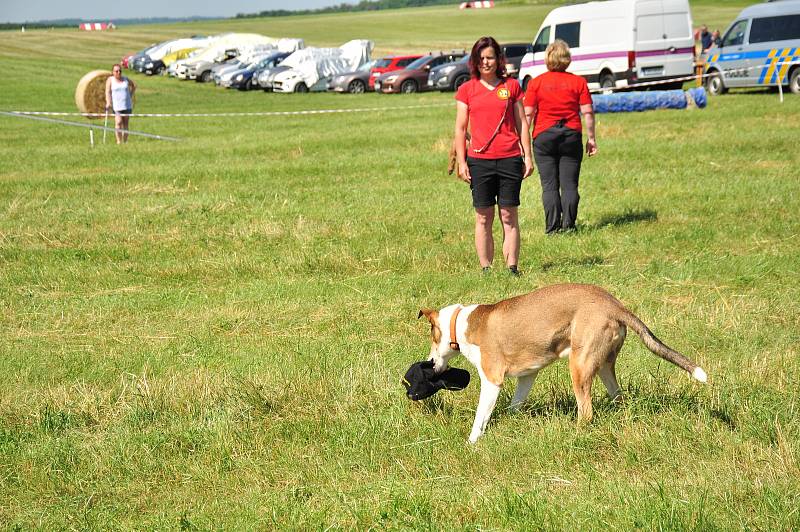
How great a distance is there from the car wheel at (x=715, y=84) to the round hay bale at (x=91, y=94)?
58.1 feet

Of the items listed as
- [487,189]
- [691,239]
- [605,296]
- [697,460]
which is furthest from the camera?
[691,239]

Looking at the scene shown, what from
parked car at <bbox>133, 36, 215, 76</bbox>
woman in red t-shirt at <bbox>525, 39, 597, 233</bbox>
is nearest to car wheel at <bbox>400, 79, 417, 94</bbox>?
parked car at <bbox>133, 36, 215, 76</bbox>

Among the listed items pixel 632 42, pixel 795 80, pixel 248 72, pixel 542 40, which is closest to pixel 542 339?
pixel 795 80

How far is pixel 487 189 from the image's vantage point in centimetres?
891

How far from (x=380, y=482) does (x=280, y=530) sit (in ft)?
2.05

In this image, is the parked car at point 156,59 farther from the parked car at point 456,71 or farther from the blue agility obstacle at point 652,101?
the blue agility obstacle at point 652,101

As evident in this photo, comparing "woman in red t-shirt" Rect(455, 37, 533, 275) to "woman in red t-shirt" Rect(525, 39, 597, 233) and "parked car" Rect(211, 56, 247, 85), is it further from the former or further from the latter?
"parked car" Rect(211, 56, 247, 85)

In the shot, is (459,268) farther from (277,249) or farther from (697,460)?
(697,460)

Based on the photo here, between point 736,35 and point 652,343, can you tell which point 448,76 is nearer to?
point 736,35

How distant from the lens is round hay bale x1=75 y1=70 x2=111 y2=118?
27.2 metres

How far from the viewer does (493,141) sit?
28.5 ft

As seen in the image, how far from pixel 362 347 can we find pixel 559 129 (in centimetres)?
444

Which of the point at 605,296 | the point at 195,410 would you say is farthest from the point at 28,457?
the point at 605,296

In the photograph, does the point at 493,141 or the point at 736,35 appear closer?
the point at 493,141
